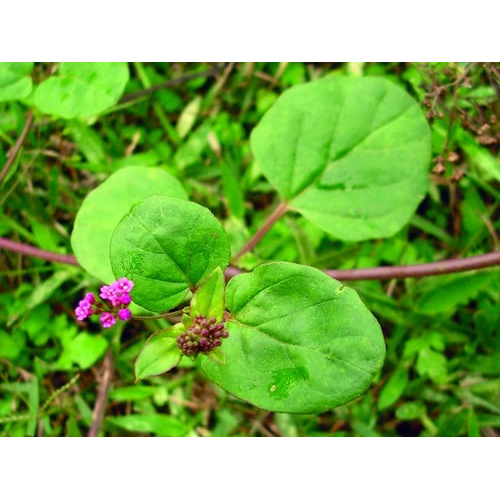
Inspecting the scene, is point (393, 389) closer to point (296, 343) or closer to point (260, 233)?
point (260, 233)

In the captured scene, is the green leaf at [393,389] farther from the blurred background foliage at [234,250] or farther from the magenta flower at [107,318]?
the magenta flower at [107,318]

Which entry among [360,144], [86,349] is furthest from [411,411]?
[86,349]

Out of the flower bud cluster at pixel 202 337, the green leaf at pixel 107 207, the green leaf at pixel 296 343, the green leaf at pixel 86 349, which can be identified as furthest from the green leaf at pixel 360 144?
the green leaf at pixel 86 349

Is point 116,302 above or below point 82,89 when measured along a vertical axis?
below

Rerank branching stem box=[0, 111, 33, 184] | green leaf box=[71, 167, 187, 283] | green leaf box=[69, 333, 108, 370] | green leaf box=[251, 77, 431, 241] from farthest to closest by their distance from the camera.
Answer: green leaf box=[69, 333, 108, 370] → branching stem box=[0, 111, 33, 184] → green leaf box=[251, 77, 431, 241] → green leaf box=[71, 167, 187, 283]

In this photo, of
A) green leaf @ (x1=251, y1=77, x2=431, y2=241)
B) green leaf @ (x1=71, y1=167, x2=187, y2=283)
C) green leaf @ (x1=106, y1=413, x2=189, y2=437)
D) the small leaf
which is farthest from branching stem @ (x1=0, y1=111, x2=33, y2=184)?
the small leaf

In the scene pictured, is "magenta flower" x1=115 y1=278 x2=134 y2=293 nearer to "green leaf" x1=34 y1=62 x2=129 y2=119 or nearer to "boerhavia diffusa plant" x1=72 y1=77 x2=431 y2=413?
"boerhavia diffusa plant" x1=72 y1=77 x2=431 y2=413

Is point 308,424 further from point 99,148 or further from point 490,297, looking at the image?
point 99,148
